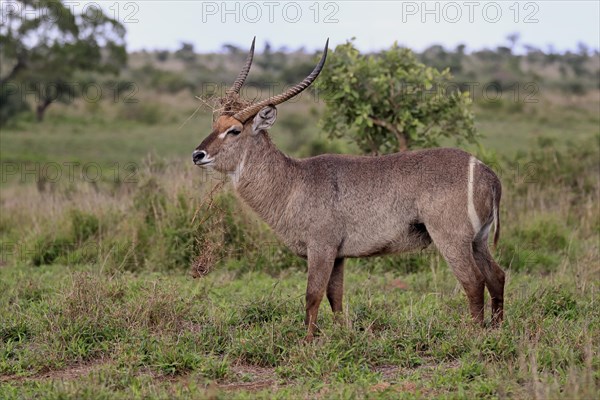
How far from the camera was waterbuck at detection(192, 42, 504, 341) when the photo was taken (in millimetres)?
6090

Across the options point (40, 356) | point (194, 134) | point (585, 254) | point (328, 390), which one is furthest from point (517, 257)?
point (194, 134)

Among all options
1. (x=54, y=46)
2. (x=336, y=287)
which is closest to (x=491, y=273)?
(x=336, y=287)

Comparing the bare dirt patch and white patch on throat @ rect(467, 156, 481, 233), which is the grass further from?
white patch on throat @ rect(467, 156, 481, 233)

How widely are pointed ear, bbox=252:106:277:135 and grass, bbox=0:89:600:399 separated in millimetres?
858

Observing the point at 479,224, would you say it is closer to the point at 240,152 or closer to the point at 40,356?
the point at 240,152

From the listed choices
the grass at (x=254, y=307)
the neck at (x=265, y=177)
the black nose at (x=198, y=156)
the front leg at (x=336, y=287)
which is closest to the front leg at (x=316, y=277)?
the grass at (x=254, y=307)

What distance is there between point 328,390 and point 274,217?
6.46 feet

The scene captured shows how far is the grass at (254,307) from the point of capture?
5051mm

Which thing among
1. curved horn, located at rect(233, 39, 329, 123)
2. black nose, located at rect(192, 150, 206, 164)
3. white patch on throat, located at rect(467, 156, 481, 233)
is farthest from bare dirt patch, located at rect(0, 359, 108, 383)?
white patch on throat, located at rect(467, 156, 481, 233)

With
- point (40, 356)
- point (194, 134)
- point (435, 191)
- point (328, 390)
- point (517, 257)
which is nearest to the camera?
point (328, 390)

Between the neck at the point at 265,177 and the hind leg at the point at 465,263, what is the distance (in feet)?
4.15

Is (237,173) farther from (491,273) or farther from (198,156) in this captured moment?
(491,273)

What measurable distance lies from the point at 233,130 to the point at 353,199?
113cm

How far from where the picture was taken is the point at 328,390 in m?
4.82
